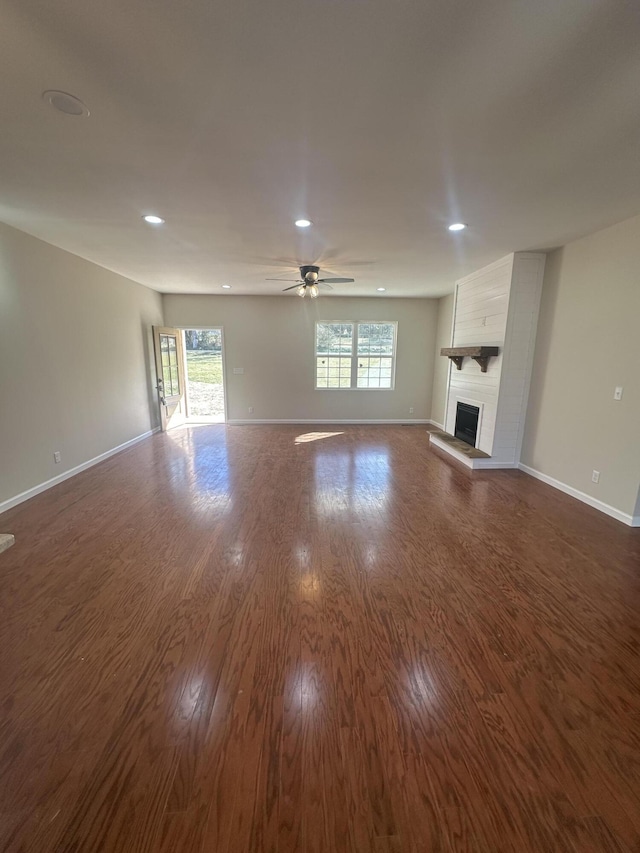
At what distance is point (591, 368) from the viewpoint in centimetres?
336

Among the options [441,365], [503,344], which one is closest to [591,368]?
[503,344]

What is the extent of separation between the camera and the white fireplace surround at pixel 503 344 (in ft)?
13.3

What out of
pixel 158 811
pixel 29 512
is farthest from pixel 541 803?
pixel 29 512

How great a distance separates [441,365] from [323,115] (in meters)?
5.88

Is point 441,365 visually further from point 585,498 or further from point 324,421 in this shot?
point 585,498

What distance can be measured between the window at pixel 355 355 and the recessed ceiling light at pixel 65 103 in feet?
17.9

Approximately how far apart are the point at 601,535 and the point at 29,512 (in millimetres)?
→ 5228

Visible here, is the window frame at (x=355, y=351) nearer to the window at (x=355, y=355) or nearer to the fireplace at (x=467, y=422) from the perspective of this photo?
the window at (x=355, y=355)

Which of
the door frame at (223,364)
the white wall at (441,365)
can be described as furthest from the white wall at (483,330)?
the door frame at (223,364)

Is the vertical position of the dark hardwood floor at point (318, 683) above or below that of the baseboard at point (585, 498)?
below

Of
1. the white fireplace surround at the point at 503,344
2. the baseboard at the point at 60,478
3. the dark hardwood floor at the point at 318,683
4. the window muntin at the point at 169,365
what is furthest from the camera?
the window muntin at the point at 169,365

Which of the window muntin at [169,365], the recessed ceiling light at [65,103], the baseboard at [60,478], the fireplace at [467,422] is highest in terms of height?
the recessed ceiling light at [65,103]

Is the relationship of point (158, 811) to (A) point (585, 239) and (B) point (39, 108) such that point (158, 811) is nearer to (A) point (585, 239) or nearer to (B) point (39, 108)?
(B) point (39, 108)

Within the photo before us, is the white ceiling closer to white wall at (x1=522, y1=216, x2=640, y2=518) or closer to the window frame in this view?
white wall at (x1=522, y1=216, x2=640, y2=518)
